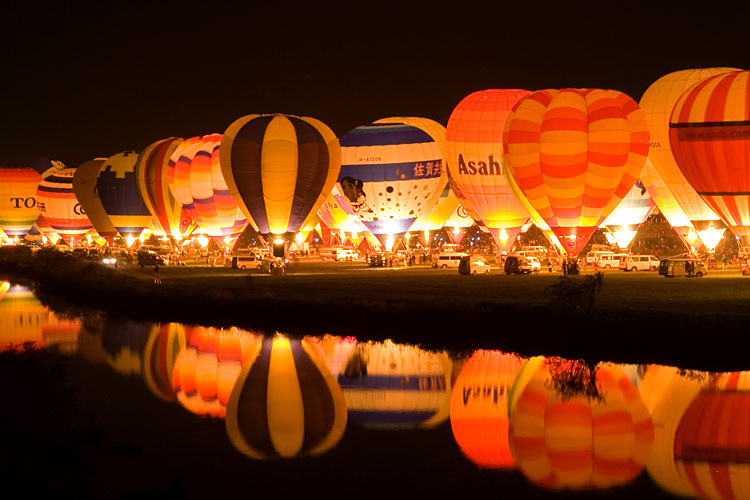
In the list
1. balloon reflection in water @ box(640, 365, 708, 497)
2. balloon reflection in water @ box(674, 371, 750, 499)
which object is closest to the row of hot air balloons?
balloon reflection in water @ box(640, 365, 708, 497)

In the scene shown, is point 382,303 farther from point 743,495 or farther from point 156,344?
point 743,495

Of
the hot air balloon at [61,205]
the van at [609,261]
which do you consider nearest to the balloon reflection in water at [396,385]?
the van at [609,261]

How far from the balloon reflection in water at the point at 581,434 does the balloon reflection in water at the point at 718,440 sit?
24.6 inches

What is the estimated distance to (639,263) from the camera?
4656 cm

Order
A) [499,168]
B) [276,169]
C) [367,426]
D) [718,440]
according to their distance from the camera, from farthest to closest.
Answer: [499,168], [276,169], [367,426], [718,440]

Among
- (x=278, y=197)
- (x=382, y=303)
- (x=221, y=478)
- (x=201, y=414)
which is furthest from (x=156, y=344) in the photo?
(x=278, y=197)

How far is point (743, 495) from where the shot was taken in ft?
45.3

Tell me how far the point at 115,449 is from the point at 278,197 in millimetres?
31639

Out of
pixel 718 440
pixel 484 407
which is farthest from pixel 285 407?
pixel 718 440

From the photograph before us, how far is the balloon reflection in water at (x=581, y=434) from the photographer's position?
49.0 feet

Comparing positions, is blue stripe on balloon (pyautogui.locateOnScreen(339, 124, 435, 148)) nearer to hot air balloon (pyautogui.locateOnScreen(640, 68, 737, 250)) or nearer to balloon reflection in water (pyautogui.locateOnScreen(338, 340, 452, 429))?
hot air balloon (pyautogui.locateOnScreen(640, 68, 737, 250))

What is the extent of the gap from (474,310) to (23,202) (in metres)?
76.1

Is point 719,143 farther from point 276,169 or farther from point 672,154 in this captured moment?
point 276,169

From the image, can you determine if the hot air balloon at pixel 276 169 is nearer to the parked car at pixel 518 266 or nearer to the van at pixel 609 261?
the parked car at pixel 518 266
